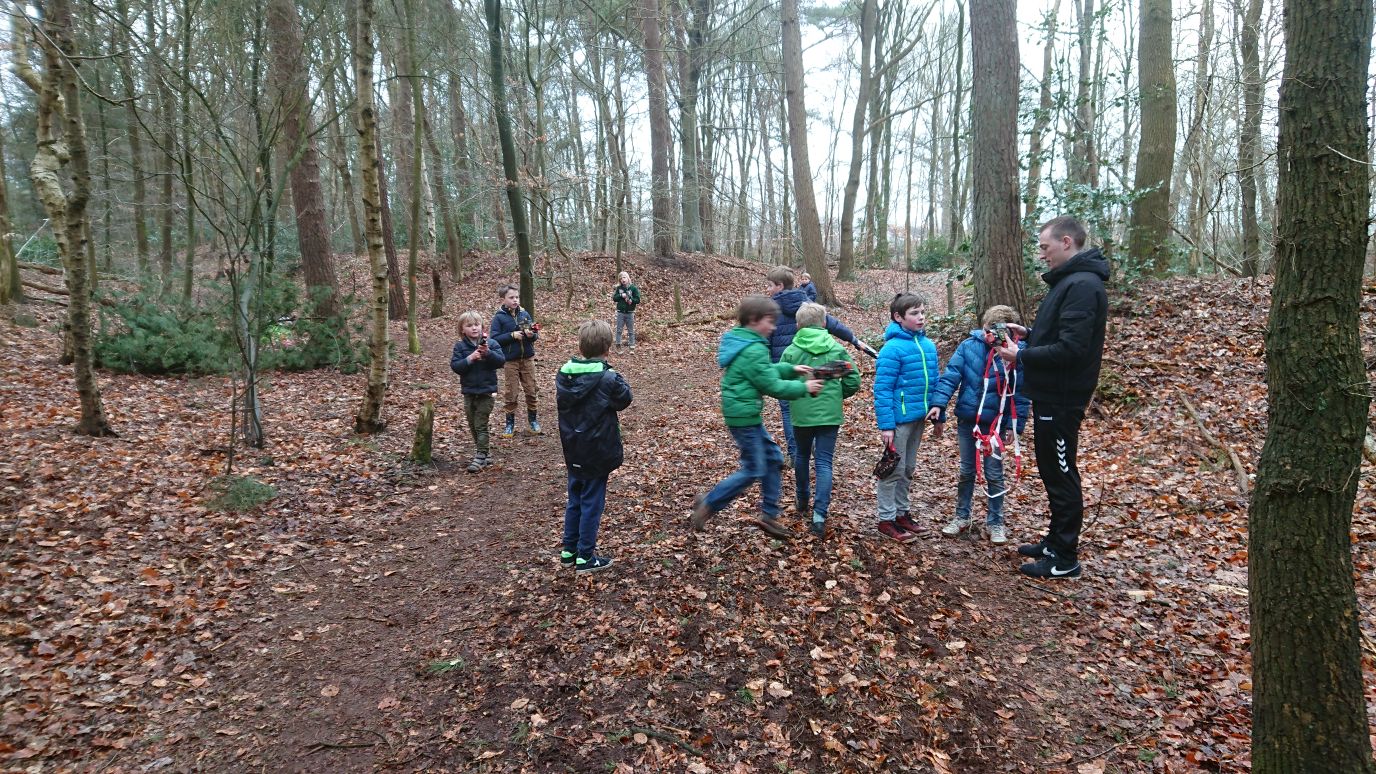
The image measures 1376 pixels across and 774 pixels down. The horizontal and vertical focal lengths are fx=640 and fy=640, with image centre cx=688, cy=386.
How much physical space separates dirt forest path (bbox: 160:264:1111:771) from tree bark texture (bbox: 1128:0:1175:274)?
653 centimetres

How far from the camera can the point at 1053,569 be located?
466 cm

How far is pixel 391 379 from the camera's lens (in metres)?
11.5

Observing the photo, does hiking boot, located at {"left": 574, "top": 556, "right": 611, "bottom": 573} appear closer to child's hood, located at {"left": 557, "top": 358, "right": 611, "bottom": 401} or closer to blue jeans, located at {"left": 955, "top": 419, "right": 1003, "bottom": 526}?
child's hood, located at {"left": 557, "top": 358, "right": 611, "bottom": 401}

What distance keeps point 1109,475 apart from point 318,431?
9.27 m

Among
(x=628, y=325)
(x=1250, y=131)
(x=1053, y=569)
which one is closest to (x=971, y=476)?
(x=1053, y=569)

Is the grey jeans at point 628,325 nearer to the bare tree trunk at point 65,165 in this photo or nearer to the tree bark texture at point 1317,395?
the bare tree trunk at point 65,165

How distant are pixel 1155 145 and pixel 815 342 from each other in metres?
8.61

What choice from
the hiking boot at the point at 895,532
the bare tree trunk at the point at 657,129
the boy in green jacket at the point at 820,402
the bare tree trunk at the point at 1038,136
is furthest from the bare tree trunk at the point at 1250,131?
the bare tree trunk at the point at 657,129

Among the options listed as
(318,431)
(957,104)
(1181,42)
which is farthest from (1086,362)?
(957,104)

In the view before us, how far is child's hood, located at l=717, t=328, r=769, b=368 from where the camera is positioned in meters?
4.59

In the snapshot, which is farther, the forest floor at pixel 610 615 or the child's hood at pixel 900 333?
the child's hood at pixel 900 333

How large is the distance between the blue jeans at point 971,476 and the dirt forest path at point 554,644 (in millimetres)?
293

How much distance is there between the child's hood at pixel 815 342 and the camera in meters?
4.96

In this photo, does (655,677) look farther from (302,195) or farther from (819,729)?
(302,195)
